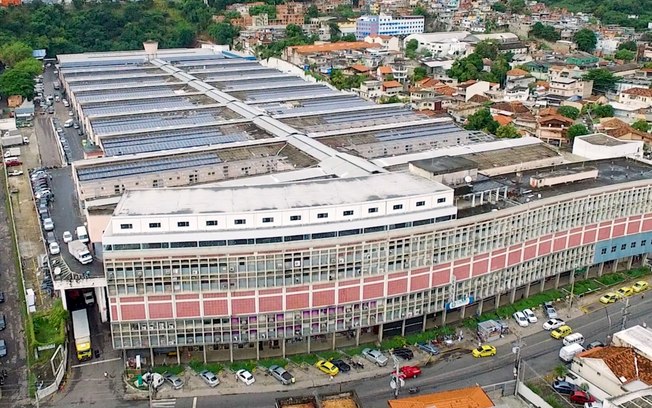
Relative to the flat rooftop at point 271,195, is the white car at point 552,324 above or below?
below

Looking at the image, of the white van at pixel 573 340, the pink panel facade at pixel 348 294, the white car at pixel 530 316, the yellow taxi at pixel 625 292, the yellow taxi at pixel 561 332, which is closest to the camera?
the pink panel facade at pixel 348 294

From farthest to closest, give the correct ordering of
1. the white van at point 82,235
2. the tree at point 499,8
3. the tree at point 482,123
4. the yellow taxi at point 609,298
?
the tree at point 499,8
the tree at point 482,123
the white van at point 82,235
the yellow taxi at point 609,298

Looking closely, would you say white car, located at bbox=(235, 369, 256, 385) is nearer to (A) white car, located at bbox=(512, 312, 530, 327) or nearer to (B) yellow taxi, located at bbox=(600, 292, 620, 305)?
(A) white car, located at bbox=(512, 312, 530, 327)

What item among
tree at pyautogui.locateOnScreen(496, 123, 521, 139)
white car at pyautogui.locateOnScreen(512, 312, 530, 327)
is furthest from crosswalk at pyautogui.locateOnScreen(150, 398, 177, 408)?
tree at pyautogui.locateOnScreen(496, 123, 521, 139)

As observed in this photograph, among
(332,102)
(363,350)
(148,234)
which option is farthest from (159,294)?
(332,102)

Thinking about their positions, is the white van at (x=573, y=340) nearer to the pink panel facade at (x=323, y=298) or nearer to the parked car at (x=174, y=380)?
the pink panel facade at (x=323, y=298)

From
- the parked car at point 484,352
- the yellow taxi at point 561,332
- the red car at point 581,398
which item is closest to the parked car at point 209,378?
the parked car at point 484,352

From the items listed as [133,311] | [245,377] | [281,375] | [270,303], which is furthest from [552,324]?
[133,311]

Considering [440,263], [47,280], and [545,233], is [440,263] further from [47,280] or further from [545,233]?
[47,280]
